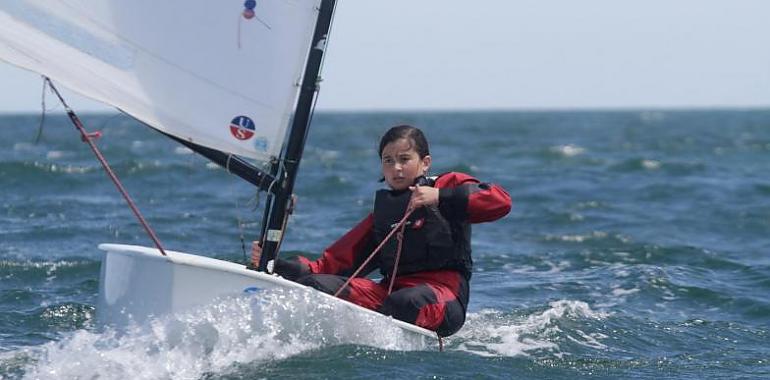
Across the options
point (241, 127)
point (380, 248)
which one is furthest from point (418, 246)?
point (241, 127)

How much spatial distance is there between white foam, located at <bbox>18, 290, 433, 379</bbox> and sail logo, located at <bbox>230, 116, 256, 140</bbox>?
27.5 inches

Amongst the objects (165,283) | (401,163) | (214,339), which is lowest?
(214,339)

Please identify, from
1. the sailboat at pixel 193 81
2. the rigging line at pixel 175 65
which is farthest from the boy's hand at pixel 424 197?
the rigging line at pixel 175 65

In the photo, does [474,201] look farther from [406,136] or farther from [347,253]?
[347,253]

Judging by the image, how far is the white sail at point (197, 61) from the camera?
504cm

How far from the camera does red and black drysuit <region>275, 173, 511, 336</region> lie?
554 centimetres

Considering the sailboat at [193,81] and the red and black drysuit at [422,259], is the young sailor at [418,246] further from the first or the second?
the sailboat at [193,81]

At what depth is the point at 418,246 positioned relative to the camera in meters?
5.72

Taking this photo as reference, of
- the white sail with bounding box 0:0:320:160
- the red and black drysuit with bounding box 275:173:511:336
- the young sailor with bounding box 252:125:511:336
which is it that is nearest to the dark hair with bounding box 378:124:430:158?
the young sailor with bounding box 252:125:511:336

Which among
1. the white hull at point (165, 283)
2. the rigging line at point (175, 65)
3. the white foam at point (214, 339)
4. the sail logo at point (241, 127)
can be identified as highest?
the rigging line at point (175, 65)

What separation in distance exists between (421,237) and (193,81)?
131cm

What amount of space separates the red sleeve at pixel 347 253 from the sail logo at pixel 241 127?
0.90 metres

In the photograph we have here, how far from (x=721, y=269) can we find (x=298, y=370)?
531 centimetres

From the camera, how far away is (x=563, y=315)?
7.12 metres
